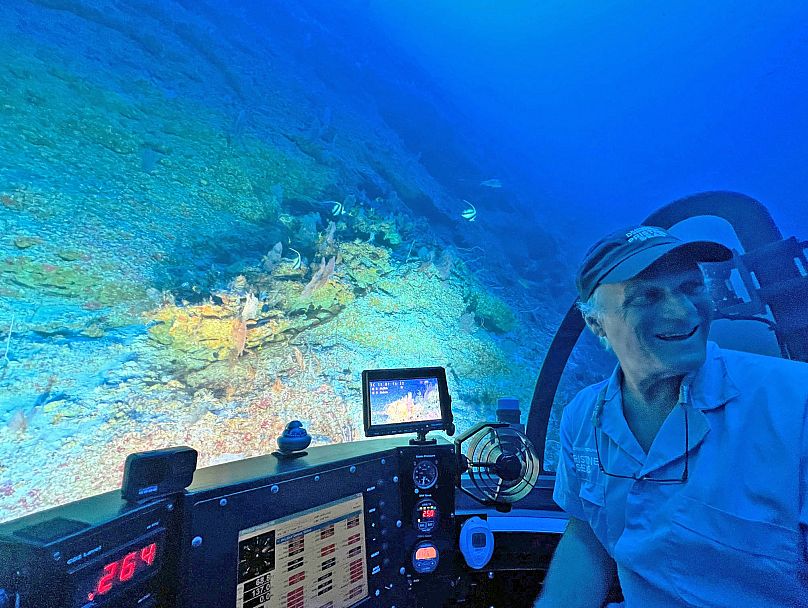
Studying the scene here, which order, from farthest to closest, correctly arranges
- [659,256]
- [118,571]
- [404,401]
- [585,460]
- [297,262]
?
[297,262] → [404,401] → [585,460] → [659,256] → [118,571]

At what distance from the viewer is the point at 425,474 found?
172cm

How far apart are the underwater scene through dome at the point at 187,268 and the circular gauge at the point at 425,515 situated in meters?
4.45

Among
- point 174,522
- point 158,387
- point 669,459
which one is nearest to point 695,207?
point 669,459

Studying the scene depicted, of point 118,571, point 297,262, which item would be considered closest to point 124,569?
point 118,571

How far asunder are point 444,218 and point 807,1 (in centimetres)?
3352

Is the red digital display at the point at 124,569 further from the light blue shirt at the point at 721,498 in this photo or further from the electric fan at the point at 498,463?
the light blue shirt at the point at 721,498

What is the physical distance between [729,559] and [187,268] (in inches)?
300

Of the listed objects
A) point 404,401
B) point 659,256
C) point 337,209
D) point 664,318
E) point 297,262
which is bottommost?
point 404,401

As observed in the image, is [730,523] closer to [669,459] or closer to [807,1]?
[669,459]

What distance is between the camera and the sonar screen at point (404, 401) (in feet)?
5.81

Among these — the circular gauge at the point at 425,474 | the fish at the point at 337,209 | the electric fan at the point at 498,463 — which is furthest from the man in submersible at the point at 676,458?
the fish at the point at 337,209

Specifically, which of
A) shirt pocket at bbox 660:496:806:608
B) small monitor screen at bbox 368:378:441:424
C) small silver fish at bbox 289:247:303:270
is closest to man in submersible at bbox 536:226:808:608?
shirt pocket at bbox 660:496:806:608

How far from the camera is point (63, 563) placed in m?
0.66

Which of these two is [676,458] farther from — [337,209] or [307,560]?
[337,209]
